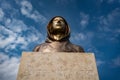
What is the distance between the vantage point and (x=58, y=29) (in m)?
7.06

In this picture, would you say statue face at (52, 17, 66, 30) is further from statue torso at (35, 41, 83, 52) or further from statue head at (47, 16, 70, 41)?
statue torso at (35, 41, 83, 52)

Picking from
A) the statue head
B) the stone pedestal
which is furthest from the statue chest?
the stone pedestal

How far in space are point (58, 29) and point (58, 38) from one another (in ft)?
1.10

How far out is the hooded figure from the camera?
638cm

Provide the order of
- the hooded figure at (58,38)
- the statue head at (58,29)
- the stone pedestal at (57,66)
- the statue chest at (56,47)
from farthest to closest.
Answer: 1. the statue head at (58,29)
2. the hooded figure at (58,38)
3. the statue chest at (56,47)
4. the stone pedestal at (57,66)

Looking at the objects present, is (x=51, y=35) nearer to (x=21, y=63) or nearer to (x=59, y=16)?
(x=59, y=16)

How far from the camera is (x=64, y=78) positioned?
496cm

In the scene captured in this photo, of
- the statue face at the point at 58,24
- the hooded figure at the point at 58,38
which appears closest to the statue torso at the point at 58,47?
the hooded figure at the point at 58,38

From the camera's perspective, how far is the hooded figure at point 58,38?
638cm

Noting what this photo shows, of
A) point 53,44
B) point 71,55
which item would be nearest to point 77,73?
point 71,55

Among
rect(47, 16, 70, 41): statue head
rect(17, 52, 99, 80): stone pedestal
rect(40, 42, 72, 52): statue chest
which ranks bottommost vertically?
rect(17, 52, 99, 80): stone pedestal

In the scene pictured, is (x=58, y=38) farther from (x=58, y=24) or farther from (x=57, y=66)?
(x=57, y=66)

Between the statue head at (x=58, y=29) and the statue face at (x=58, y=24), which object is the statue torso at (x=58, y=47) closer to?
the statue head at (x=58, y=29)

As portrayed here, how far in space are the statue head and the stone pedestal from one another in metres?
1.67
